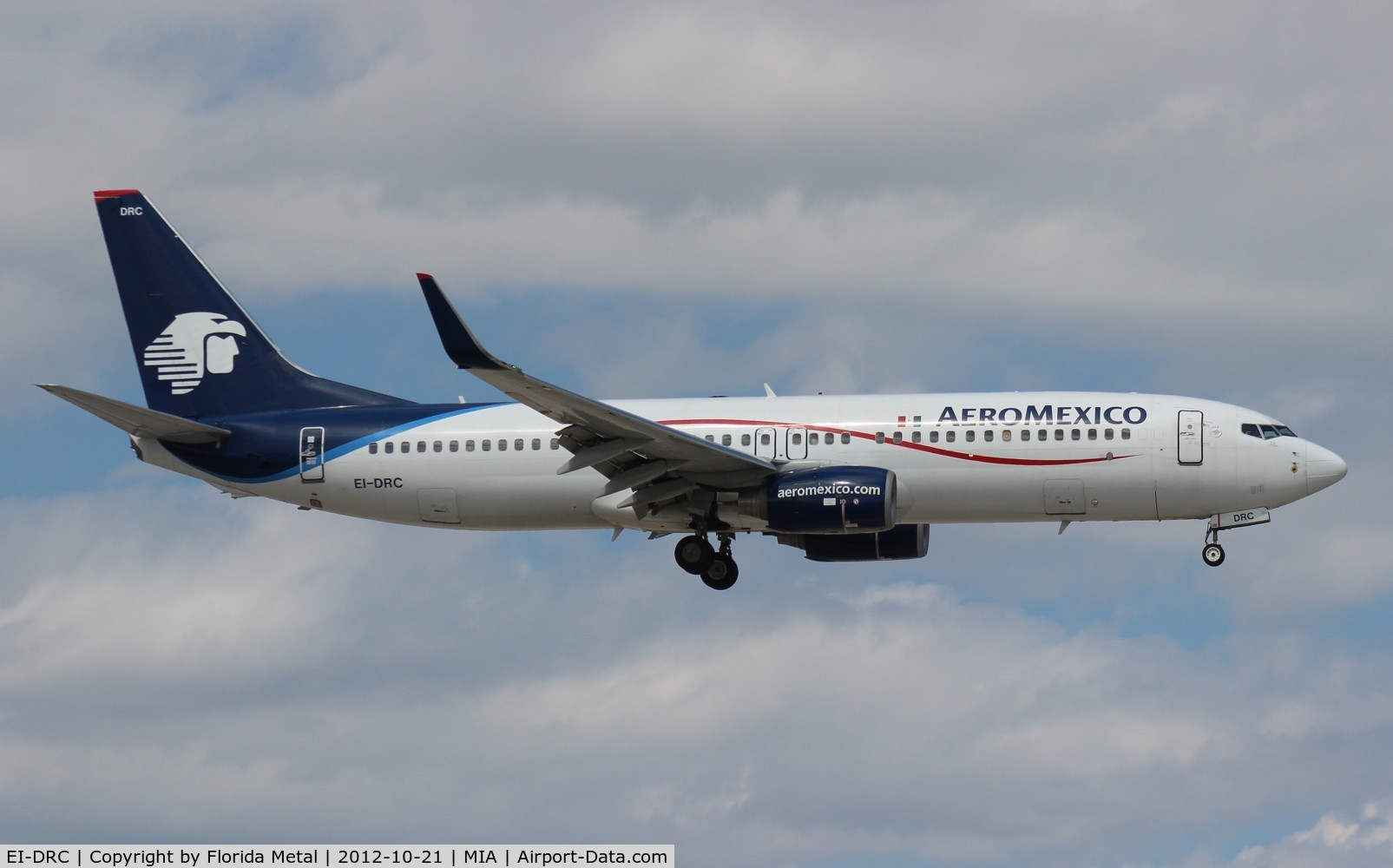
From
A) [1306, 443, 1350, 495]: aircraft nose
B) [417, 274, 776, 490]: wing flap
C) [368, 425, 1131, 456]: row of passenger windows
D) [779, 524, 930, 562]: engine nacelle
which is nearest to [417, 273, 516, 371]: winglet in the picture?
[417, 274, 776, 490]: wing flap

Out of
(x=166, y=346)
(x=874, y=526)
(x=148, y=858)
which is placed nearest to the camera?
(x=148, y=858)

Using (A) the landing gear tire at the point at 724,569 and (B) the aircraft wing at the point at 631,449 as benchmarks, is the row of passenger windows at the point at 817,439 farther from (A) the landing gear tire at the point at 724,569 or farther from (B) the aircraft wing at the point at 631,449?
(A) the landing gear tire at the point at 724,569

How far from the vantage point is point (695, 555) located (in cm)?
5106

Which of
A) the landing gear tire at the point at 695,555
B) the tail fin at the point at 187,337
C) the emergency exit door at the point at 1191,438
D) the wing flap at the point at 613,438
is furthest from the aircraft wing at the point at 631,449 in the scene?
the emergency exit door at the point at 1191,438

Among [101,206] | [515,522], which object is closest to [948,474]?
[515,522]

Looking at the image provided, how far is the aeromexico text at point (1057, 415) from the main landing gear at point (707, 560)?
7.24 meters

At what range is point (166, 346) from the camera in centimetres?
5584

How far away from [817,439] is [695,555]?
15.8ft

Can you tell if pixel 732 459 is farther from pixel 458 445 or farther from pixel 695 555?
pixel 458 445

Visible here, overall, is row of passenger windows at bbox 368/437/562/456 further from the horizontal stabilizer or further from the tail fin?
the horizontal stabilizer

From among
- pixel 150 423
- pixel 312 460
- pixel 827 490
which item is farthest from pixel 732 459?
pixel 150 423

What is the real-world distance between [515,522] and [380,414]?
16.2 ft

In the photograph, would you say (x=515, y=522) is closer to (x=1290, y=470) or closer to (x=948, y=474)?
(x=948, y=474)

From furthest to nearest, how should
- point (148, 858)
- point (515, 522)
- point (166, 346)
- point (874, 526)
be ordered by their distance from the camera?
1. point (166, 346)
2. point (515, 522)
3. point (874, 526)
4. point (148, 858)
